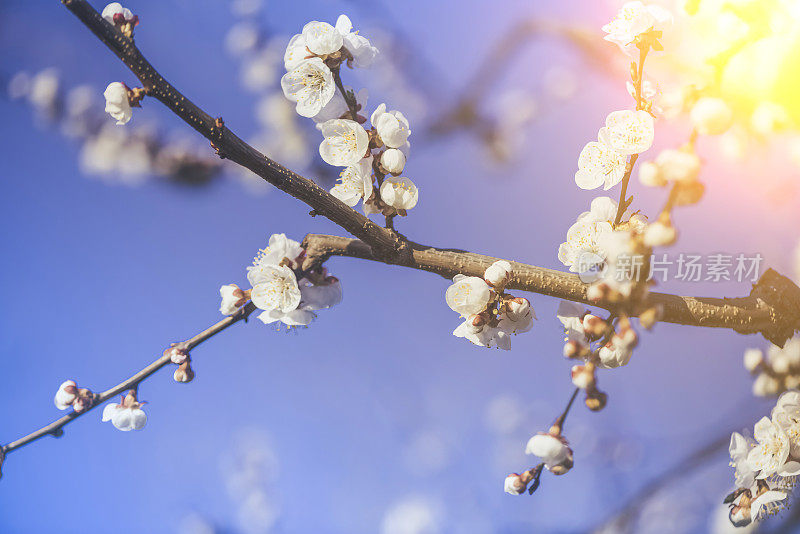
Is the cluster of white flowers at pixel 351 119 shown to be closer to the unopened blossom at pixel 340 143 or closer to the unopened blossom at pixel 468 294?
the unopened blossom at pixel 340 143

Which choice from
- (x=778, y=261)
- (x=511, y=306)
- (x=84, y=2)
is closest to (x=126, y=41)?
(x=84, y=2)

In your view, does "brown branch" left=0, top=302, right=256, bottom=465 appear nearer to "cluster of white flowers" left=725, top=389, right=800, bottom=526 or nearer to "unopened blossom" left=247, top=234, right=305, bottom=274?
"unopened blossom" left=247, top=234, right=305, bottom=274

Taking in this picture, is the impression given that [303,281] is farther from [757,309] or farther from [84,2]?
[757,309]

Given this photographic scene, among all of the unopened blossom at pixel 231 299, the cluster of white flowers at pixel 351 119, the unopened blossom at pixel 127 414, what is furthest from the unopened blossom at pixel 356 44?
the unopened blossom at pixel 127 414

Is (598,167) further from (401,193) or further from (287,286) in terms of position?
(287,286)

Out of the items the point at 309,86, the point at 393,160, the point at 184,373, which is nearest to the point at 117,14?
the point at 309,86
